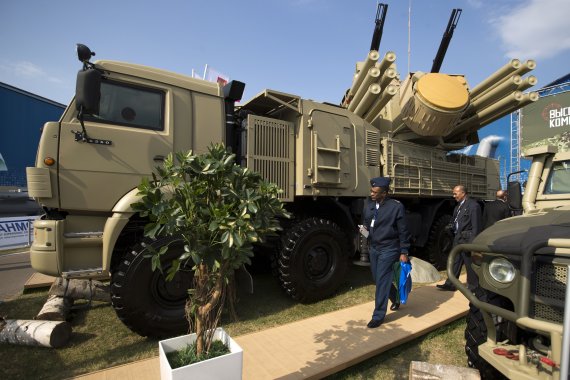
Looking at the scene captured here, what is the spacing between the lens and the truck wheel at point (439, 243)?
6.19 meters

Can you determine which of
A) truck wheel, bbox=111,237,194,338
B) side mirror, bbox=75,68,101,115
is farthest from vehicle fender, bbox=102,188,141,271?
side mirror, bbox=75,68,101,115

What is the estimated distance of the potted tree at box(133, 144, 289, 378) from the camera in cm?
172

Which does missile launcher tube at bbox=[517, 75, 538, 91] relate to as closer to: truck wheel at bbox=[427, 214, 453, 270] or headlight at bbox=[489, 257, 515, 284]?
truck wheel at bbox=[427, 214, 453, 270]

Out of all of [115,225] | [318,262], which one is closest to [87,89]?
[115,225]

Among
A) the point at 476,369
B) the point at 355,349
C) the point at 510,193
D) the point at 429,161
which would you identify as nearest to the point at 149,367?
the point at 355,349

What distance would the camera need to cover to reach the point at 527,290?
182cm

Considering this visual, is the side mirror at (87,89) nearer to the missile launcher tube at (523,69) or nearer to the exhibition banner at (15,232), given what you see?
the missile launcher tube at (523,69)

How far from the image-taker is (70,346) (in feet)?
10.7

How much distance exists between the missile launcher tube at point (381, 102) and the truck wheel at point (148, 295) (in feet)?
11.7

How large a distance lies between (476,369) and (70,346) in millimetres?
3683

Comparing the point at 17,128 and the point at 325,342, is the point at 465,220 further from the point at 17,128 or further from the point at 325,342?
the point at 17,128

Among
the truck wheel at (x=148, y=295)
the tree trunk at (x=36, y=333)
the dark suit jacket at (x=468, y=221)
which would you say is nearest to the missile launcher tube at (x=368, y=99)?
the dark suit jacket at (x=468, y=221)

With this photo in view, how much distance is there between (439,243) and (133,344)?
5.50 meters

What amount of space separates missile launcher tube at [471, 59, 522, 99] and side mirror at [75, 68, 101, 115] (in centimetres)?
594
